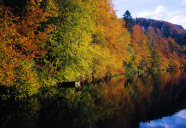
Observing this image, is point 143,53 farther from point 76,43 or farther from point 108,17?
point 76,43

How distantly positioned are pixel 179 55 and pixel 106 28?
85.8 meters

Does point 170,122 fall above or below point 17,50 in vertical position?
below

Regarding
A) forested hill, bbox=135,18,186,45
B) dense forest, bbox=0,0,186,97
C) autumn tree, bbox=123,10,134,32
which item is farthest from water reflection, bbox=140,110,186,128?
forested hill, bbox=135,18,186,45

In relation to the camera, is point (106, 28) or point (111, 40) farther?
point (111, 40)

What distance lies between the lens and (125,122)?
661 cm

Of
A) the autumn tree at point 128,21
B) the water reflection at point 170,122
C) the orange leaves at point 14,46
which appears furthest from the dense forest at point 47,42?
the autumn tree at point 128,21

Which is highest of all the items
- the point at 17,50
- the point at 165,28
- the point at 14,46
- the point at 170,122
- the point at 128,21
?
the point at 165,28

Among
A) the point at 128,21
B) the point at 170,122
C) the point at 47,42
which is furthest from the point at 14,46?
the point at 128,21

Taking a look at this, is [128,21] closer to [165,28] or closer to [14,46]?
[14,46]

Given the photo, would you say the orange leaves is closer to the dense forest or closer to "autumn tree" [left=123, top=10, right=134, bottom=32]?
the dense forest

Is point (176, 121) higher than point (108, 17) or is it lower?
lower

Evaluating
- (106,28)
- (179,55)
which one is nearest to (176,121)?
(106,28)

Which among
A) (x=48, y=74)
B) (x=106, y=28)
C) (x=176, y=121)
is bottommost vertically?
(x=176, y=121)

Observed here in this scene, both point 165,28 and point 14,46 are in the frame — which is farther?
point 165,28
